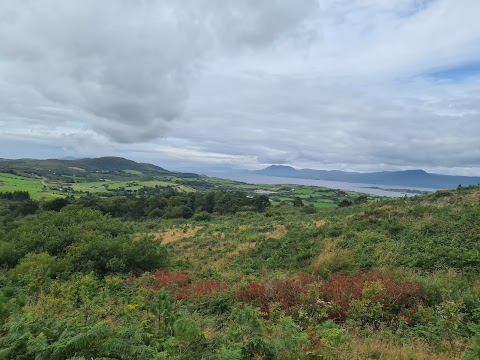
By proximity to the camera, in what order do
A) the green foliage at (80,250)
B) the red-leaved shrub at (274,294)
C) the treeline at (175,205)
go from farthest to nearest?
1. the treeline at (175,205)
2. the green foliage at (80,250)
3. the red-leaved shrub at (274,294)

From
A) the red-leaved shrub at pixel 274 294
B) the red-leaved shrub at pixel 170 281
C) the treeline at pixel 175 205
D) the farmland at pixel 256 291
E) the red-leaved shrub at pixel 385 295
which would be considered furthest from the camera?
the treeline at pixel 175 205

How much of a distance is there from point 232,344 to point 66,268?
1228 cm

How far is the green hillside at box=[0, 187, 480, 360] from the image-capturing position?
14.8ft

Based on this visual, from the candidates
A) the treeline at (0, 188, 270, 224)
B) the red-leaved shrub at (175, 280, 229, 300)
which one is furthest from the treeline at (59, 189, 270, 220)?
the red-leaved shrub at (175, 280, 229, 300)

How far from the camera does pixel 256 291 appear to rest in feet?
28.7

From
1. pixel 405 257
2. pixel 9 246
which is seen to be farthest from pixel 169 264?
pixel 405 257

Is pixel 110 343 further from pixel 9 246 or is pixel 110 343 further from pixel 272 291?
pixel 9 246

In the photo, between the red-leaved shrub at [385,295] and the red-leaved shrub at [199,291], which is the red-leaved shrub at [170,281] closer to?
the red-leaved shrub at [199,291]

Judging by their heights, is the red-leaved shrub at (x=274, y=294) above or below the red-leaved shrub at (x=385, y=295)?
below

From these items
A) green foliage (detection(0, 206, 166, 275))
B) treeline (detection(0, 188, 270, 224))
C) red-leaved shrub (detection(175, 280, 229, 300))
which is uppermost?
red-leaved shrub (detection(175, 280, 229, 300))

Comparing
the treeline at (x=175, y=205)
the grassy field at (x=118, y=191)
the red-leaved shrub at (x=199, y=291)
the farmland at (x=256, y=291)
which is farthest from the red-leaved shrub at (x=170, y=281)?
the grassy field at (x=118, y=191)

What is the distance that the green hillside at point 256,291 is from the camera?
4523 mm

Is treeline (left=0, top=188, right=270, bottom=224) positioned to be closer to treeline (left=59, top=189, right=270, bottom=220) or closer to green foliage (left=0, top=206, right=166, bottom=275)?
treeline (left=59, top=189, right=270, bottom=220)

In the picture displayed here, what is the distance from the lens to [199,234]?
26.0m
